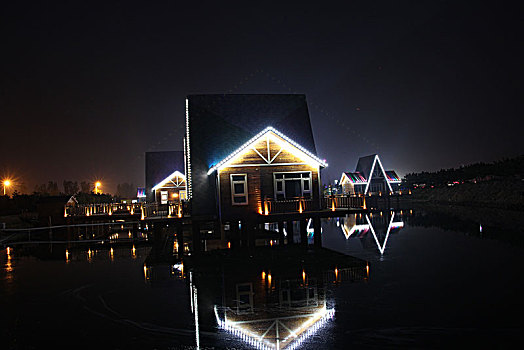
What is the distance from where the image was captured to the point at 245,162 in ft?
79.2

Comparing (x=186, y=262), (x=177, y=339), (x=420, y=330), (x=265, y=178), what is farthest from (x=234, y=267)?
(x=420, y=330)

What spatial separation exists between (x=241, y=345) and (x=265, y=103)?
22.6 metres

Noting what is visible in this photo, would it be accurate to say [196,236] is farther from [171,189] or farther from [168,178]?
[171,189]

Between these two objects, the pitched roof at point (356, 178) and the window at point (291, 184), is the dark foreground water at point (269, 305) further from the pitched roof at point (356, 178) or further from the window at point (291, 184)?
the pitched roof at point (356, 178)

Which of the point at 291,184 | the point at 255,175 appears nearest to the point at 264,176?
the point at 255,175

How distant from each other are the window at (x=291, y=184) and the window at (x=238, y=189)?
1.89 metres

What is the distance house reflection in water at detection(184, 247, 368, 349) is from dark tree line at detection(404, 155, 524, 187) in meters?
65.1

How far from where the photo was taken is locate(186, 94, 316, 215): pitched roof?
88.4ft

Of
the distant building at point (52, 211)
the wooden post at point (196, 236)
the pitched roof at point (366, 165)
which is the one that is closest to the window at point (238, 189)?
the wooden post at point (196, 236)

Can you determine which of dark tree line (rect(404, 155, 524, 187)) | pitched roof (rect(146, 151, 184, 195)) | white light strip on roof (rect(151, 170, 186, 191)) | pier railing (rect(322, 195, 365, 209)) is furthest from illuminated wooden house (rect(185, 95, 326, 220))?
dark tree line (rect(404, 155, 524, 187))

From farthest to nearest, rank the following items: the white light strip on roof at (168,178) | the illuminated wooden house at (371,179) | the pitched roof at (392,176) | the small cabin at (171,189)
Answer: the pitched roof at (392,176)
the illuminated wooden house at (371,179)
the small cabin at (171,189)
the white light strip on roof at (168,178)

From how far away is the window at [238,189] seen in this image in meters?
24.0

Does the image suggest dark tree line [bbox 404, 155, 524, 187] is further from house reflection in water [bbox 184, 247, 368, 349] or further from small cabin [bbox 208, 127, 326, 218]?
house reflection in water [bbox 184, 247, 368, 349]

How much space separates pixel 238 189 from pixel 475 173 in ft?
255
